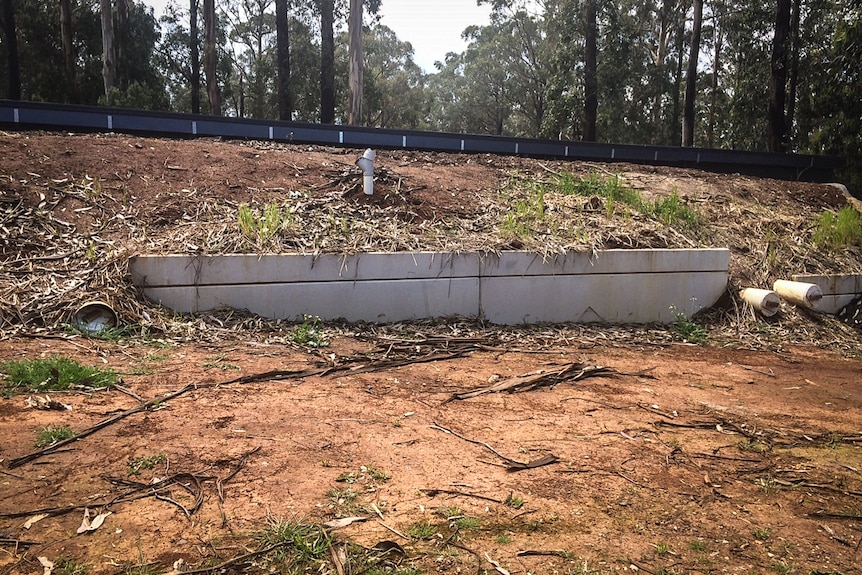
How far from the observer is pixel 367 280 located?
5.80 m

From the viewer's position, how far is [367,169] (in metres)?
6.93

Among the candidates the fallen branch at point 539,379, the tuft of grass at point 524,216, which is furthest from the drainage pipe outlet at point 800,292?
the fallen branch at point 539,379

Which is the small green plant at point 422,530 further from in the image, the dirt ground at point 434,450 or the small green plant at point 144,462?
the small green plant at point 144,462

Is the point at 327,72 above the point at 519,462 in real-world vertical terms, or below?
above

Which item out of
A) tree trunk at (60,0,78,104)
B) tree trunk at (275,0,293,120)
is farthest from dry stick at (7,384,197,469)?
tree trunk at (60,0,78,104)

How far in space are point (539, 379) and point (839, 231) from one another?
632cm

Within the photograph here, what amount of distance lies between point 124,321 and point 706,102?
3721 centimetres

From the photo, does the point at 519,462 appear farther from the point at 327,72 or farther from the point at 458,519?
the point at 327,72

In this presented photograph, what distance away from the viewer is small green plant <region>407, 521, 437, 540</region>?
7.44 ft

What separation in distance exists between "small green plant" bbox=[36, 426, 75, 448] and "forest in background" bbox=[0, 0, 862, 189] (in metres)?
14.8

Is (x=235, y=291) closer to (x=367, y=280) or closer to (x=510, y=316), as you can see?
(x=367, y=280)

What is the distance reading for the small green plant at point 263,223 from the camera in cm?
579

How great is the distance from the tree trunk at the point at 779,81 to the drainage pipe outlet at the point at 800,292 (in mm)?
10116

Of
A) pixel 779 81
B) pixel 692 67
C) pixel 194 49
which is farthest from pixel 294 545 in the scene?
pixel 194 49
